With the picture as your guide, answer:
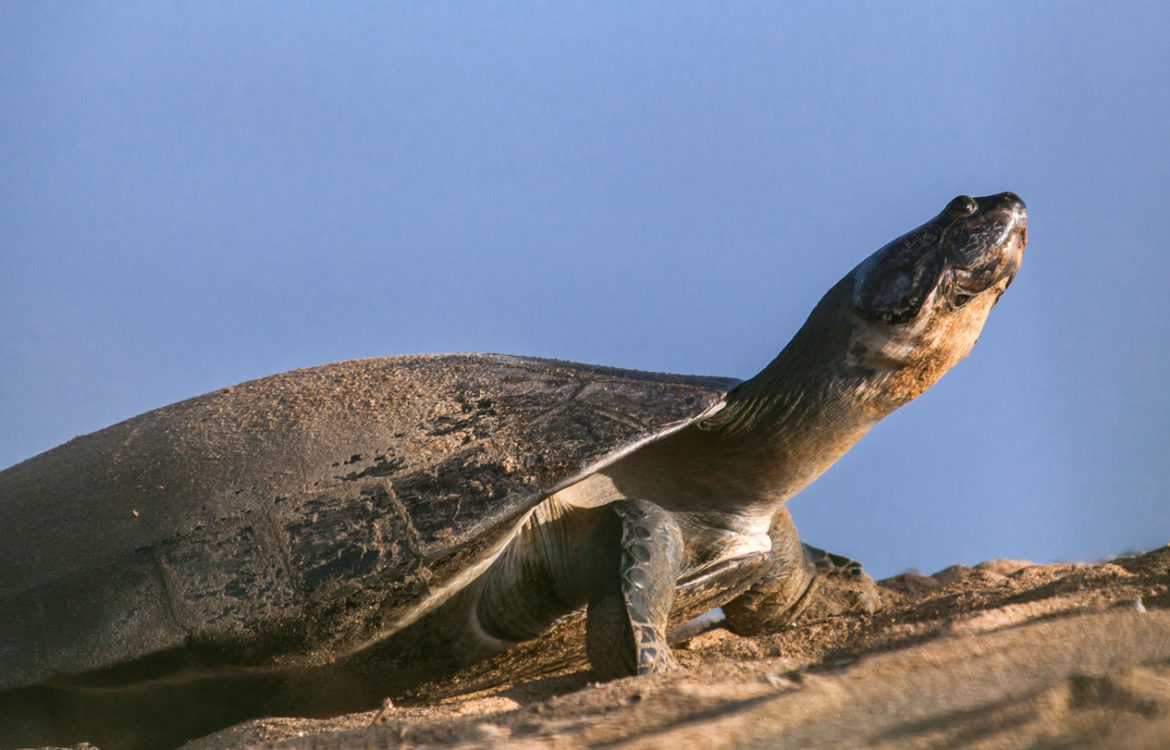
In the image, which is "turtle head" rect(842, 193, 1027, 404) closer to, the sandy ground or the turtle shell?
the turtle shell

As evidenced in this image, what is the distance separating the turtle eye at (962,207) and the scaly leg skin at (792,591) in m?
1.35

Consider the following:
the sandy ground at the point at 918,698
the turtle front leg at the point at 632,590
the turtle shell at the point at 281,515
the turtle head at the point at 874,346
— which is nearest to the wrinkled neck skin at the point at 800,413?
the turtle head at the point at 874,346

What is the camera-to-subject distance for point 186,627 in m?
2.09

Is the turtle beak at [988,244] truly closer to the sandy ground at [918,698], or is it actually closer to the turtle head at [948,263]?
the turtle head at [948,263]

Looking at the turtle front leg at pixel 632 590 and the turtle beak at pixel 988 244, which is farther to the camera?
the turtle beak at pixel 988 244

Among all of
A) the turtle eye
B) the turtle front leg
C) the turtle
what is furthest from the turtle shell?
the turtle eye

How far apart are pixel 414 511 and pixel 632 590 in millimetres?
651

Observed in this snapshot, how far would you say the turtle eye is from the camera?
266cm

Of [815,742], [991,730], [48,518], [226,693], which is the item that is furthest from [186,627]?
[991,730]

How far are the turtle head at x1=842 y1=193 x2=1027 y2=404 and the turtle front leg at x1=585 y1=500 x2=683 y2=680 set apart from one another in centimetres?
93

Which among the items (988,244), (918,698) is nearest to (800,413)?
(988,244)

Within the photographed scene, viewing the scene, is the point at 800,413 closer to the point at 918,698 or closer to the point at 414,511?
the point at 414,511

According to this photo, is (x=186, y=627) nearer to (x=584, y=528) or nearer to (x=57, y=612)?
(x=57, y=612)

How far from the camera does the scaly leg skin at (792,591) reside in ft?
10.7
